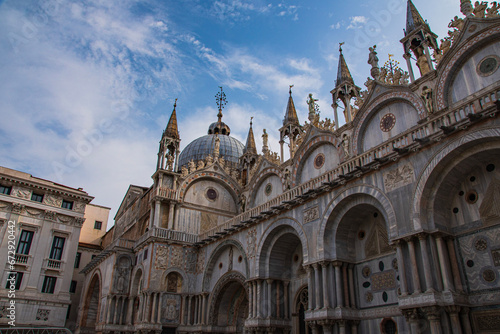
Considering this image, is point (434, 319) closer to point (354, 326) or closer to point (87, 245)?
point (354, 326)

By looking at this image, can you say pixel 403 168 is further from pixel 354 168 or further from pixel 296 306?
pixel 296 306

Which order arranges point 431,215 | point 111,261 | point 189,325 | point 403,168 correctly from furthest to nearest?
point 111,261 < point 189,325 < point 403,168 < point 431,215

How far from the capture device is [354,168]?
16.0m

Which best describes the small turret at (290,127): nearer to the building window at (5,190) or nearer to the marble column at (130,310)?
the marble column at (130,310)

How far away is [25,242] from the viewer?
101ft

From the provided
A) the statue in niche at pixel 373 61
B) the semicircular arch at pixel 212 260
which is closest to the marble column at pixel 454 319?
the statue in niche at pixel 373 61

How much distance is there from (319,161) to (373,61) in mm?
6248

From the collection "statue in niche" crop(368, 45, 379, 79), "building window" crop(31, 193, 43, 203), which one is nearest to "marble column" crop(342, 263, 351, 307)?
"statue in niche" crop(368, 45, 379, 79)

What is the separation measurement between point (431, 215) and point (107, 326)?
75.2 ft

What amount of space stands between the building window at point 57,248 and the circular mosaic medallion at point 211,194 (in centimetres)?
1332

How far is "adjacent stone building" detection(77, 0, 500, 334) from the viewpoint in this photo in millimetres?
12539

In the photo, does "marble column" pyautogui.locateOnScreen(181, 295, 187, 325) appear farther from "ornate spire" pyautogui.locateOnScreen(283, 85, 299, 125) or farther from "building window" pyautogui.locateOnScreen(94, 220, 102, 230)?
"building window" pyautogui.locateOnScreen(94, 220, 102, 230)

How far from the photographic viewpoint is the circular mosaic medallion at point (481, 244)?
12.4 metres

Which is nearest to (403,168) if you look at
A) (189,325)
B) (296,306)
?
(296,306)
